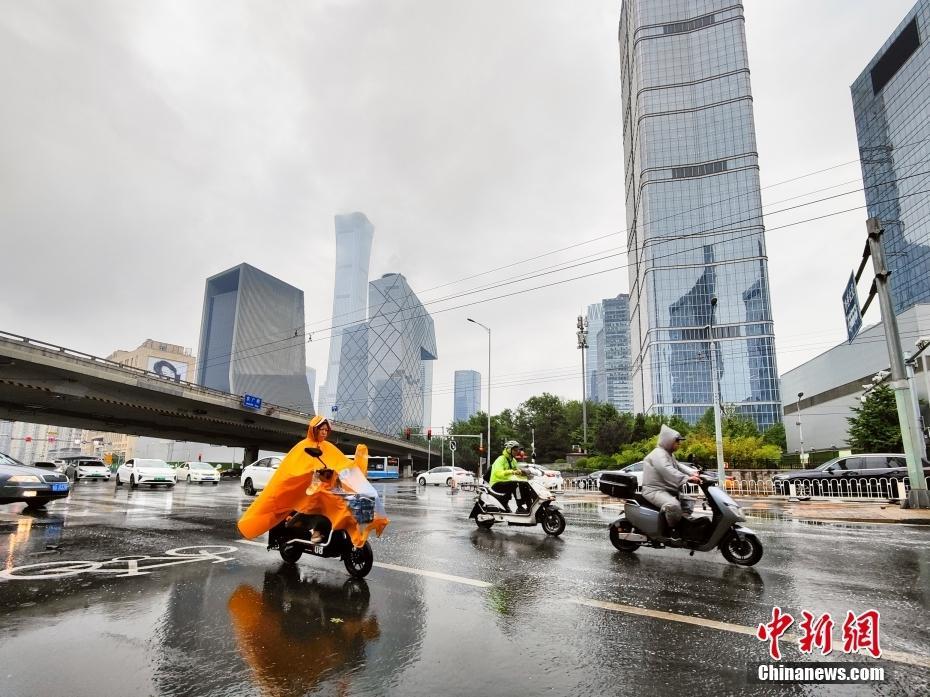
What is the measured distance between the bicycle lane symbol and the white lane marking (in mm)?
2006

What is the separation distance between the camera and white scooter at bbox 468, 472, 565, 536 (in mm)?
9297

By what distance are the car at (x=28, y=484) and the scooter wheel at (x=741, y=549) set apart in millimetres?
12801

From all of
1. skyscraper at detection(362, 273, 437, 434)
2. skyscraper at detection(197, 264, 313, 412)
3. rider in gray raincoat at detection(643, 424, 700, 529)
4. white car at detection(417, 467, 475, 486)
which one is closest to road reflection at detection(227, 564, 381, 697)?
rider in gray raincoat at detection(643, 424, 700, 529)

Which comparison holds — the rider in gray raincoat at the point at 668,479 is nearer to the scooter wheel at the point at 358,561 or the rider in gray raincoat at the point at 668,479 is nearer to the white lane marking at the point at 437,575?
the white lane marking at the point at 437,575

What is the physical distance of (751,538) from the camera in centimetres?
635

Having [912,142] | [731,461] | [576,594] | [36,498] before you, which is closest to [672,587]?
[576,594]

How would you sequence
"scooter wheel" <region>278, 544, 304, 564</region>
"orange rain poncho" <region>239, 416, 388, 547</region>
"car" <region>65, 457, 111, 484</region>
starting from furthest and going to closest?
"car" <region>65, 457, 111, 484</region>
"scooter wheel" <region>278, 544, 304, 564</region>
"orange rain poncho" <region>239, 416, 388, 547</region>

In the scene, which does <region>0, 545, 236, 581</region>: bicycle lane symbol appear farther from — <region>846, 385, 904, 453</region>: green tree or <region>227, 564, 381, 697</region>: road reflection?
<region>846, 385, 904, 453</region>: green tree

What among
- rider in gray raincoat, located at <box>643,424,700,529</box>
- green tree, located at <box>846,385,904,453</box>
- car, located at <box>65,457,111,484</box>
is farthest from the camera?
car, located at <box>65,457,111,484</box>

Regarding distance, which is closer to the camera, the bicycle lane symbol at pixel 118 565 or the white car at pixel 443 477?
the bicycle lane symbol at pixel 118 565

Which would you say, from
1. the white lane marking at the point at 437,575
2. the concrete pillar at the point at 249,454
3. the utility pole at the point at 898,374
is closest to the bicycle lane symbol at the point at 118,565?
the white lane marking at the point at 437,575

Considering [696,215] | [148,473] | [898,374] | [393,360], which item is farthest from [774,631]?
[393,360]

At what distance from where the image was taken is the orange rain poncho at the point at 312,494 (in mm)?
5746

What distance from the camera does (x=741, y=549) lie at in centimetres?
645
